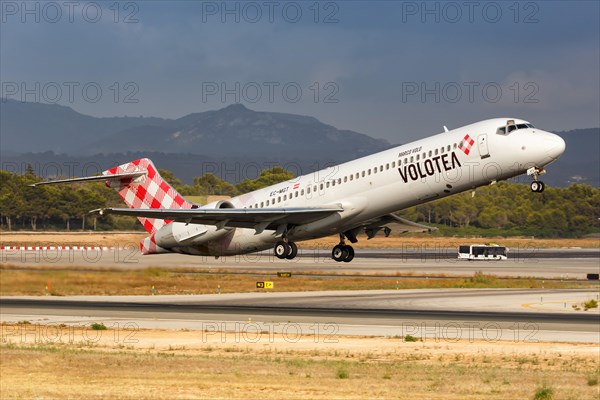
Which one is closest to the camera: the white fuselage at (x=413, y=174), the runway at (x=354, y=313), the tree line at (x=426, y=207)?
the white fuselage at (x=413, y=174)

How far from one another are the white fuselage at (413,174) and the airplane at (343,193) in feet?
0.15

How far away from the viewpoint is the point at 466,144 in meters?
42.8

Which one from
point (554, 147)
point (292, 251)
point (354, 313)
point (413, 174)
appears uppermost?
point (554, 147)

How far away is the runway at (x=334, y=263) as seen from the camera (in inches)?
2277

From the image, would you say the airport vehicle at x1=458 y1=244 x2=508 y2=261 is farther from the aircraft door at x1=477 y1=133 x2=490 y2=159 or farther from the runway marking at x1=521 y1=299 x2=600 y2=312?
the aircraft door at x1=477 y1=133 x2=490 y2=159

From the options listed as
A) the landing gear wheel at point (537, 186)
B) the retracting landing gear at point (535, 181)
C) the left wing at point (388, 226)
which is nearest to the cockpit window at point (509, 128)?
the retracting landing gear at point (535, 181)

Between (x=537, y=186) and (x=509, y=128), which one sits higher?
(x=509, y=128)

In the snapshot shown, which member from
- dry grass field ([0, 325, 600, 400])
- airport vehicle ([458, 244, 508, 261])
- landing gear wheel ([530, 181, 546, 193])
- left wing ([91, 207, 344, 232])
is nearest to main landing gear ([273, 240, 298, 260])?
left wing ([91, 207, 344, 232])

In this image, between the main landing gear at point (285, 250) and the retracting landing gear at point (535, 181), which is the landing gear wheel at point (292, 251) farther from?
the retracting landing gear at point (535, 181)

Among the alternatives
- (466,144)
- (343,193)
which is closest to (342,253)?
(343,193)

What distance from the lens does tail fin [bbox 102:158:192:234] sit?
56062 mm

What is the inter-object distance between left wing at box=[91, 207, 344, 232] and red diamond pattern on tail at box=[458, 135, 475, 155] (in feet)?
23.6

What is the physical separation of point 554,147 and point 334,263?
179 ft

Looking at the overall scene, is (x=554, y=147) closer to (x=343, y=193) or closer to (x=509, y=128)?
(x=509, y=128)
